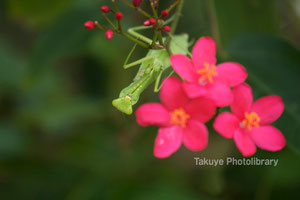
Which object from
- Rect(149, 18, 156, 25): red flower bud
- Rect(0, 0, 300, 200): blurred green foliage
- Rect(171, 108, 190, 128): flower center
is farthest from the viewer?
Rect(0, 0, 300, 200): blurred green foliage

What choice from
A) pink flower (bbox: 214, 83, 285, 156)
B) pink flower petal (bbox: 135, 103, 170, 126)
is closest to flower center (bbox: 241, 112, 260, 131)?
pink flower (bbox: 214, 83, 285, 156)

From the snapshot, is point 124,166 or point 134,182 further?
point 124,166

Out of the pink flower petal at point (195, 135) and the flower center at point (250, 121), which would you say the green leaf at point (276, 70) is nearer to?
the flower center at point (250, 121)

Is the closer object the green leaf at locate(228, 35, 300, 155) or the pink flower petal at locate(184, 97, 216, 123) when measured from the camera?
the pink flower petal at locate(184, 97, 216, 123)

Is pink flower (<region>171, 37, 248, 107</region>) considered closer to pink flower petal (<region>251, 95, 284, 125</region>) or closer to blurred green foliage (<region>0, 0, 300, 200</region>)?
pink flower petal (<region>251, 95, 284, 125</region>)

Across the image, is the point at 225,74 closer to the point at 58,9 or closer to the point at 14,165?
the point at 58,9

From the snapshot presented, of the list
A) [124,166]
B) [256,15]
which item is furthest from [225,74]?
[124,166]

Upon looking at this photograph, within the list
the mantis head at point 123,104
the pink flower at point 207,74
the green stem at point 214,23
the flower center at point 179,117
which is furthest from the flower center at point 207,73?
the green stem at point 214,23

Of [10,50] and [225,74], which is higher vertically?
[10,50]
